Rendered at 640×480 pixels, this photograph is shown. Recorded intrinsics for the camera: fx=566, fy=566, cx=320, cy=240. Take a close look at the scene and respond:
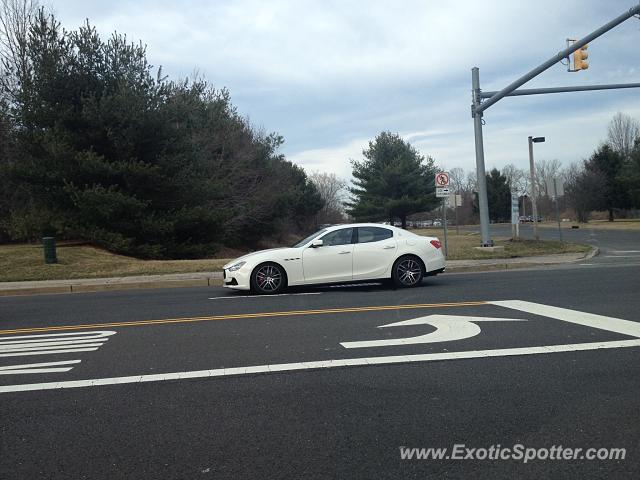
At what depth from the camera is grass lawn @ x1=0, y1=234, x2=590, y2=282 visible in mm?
16906

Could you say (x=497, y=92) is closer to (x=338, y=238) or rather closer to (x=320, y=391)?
(x=338, y=238)

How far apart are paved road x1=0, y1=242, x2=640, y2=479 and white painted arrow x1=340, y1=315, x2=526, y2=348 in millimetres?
40

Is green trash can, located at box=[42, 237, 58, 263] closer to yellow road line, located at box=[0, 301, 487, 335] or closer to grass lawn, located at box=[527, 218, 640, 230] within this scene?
yellow road line, located at box=[0, 301, 487, 335]

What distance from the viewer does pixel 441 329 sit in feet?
23.5

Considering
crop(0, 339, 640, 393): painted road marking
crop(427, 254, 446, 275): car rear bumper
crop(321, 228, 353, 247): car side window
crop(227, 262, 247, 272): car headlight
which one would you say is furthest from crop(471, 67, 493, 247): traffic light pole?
crop(0, 339, 640, 393): painted road marking

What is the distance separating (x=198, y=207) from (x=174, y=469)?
2167cm

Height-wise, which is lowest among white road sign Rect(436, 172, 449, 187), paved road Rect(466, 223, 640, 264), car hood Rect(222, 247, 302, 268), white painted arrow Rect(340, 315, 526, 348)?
paved road Rect(466, 223, 640, 264)

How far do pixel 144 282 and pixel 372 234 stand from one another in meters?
6.54

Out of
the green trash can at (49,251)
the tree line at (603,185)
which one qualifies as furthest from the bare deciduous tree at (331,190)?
the green trash can at (49,251)

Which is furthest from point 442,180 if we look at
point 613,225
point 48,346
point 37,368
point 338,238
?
point 613,225

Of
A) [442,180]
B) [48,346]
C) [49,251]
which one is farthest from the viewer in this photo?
[442,180]

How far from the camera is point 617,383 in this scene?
481 centimetres

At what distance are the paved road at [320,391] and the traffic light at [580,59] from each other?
33.1 ft

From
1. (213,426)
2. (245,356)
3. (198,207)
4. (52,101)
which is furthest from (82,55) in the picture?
(213,426)
